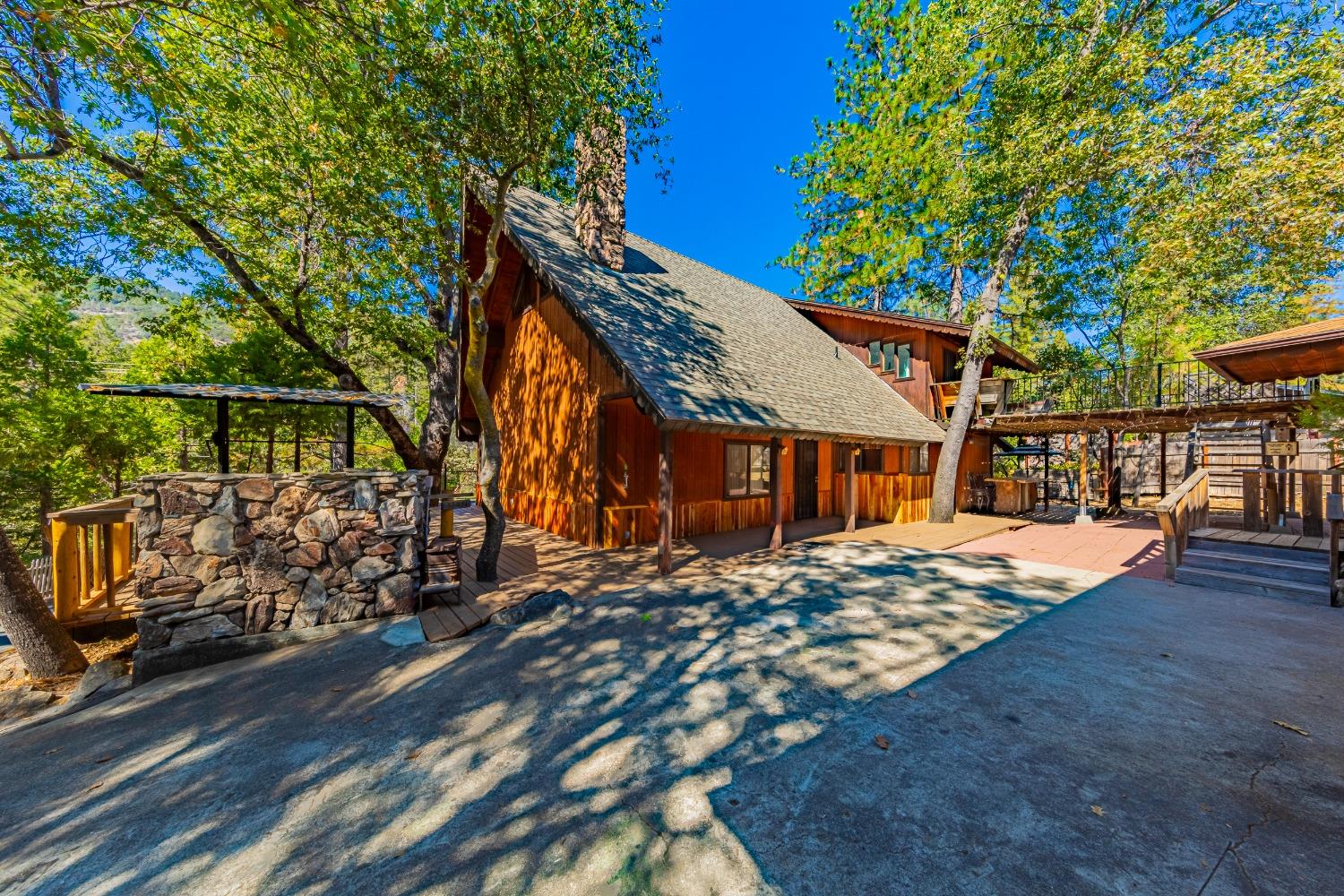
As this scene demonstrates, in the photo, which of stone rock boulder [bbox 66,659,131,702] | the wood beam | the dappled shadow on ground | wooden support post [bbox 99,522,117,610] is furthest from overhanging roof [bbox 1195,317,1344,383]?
wooden support post [bbox 99,522,117,610]

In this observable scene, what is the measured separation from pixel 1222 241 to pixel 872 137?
11801 millimetres

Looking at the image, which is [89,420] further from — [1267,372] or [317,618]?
[1267,372]

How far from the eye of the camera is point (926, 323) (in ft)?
43.6

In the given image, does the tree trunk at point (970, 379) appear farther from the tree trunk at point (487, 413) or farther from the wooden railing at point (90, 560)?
the wooden railing at point (90, 560)

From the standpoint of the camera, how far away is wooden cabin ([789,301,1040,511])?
44.3ft

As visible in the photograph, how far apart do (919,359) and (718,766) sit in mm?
14304

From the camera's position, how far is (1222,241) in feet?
38.2

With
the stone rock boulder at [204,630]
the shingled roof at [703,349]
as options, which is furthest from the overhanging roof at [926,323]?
the stone rock boulder at [204,630]

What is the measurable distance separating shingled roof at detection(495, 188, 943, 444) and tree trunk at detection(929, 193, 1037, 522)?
602mm

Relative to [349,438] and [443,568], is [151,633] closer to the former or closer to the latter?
[443,568]

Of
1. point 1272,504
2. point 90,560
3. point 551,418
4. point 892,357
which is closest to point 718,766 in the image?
point 551,418

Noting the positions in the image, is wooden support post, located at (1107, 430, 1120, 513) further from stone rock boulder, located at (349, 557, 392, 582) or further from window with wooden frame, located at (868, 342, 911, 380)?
stone rock boulder, located at (349, 557, 392, 582)

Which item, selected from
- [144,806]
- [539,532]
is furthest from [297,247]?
[144,806]

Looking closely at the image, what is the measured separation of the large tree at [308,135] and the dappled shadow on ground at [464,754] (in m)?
2.73
